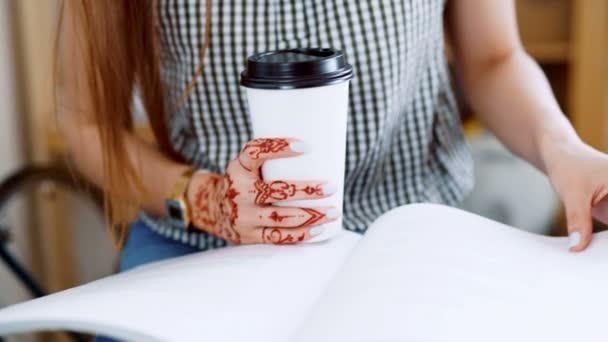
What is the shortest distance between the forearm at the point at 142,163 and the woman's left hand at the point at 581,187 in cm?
35

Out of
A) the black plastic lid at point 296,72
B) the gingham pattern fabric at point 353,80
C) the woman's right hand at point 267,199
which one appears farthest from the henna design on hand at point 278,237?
the gingham pattern fabric at point 353,80

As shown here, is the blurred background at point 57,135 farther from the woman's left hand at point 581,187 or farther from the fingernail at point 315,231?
the fingernail at point 315,231

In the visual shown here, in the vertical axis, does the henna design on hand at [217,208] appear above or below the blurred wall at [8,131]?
above

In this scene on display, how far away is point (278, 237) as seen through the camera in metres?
0.61

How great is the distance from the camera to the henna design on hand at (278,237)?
0.61 metres

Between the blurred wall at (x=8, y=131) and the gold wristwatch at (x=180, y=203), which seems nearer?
the gold wristwatch at (x=180, y=203)

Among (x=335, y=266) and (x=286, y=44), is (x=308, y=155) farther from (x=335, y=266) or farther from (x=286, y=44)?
(x=286, y=44)

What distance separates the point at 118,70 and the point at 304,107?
0.24 m

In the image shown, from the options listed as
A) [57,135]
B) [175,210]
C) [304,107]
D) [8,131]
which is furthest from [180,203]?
[8,131]

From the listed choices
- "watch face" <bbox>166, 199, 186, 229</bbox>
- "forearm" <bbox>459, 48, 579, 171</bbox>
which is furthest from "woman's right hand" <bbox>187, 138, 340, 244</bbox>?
"forearm" <bbox>459, 48, 579, 171</bbox>

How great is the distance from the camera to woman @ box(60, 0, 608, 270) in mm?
715

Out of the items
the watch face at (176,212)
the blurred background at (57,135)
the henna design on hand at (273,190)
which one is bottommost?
the blurred background at (57,135)

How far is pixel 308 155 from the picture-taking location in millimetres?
572

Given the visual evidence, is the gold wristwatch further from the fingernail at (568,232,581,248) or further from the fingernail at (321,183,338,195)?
the fingernail at (568,232,581,248)
